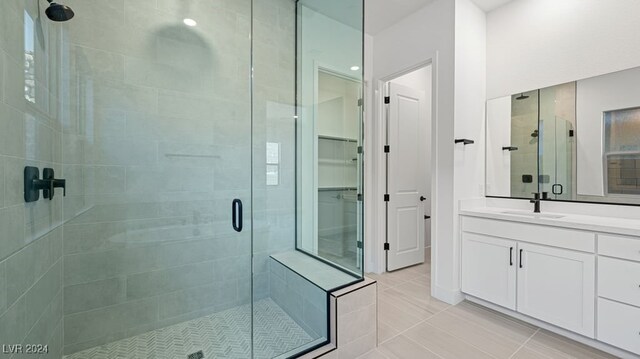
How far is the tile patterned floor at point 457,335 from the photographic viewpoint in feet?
5.47

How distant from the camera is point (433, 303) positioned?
236 centimetres

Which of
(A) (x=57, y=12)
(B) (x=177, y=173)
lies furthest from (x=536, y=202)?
(A) (x=57, y=12)

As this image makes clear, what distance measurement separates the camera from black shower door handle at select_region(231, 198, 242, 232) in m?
2.09

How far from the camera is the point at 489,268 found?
218 centimetres

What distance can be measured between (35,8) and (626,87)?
3.73 meters

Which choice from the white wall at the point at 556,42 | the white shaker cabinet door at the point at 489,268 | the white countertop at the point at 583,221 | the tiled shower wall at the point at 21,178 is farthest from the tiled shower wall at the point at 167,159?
the white wall at the point at 556,42

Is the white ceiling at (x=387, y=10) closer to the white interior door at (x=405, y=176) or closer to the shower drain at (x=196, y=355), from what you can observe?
the white interior door at (x=405, y=176)

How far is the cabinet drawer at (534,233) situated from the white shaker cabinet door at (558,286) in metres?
0.05

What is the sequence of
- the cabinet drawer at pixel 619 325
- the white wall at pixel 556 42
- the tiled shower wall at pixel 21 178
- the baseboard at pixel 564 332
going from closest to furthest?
the tiled shower wall at pixel 21 178
the cabinet drawer at pixel 619 325
the baseboard at pixel 564 332
the white wall at pixel 556 42

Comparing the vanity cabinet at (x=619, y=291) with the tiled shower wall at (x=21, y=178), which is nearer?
the tiled shower wall at (x=21, y=178)

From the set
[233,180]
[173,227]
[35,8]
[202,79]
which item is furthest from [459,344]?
[35,8]

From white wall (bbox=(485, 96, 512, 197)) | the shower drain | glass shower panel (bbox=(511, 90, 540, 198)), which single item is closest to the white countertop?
glass shower panel (bbox=(511, 90, 540, 198))

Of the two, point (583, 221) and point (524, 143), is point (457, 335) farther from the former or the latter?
point (524, 143)

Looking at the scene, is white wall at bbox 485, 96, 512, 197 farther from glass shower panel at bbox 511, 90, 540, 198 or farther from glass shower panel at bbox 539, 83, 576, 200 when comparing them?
glass shower panel at bbox 539, 83, 576, 200
